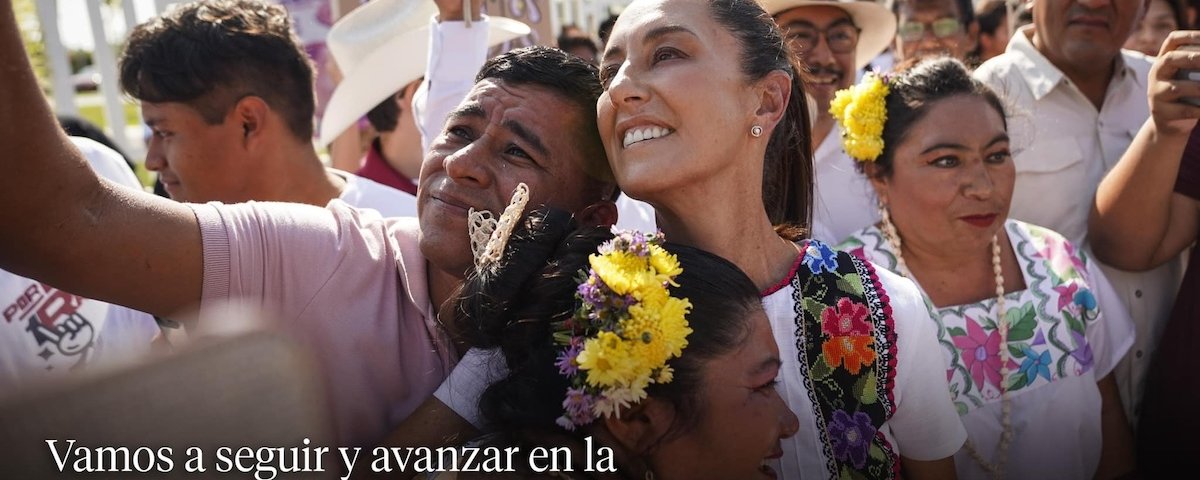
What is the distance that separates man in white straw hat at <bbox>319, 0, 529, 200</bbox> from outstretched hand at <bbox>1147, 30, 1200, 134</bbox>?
7.01 ft

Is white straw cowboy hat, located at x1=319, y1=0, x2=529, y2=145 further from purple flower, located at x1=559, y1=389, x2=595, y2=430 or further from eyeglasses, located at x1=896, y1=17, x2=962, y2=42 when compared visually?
purple flower, located at x1=559, y1=389, x2=595, y2=430

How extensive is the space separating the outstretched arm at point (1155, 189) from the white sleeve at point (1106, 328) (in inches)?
7.4

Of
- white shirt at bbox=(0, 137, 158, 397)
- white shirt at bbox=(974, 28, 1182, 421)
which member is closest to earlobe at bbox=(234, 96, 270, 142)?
white shirt at bbox=(0, 137, 158, 397)

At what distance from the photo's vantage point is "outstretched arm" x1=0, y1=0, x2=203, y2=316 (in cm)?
138

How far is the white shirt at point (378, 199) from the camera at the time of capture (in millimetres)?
3174

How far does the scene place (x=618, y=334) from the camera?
5.52 feet

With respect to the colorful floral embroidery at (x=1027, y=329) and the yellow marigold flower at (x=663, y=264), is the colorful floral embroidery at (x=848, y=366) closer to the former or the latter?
the yellow marigold flower at (x=663, y=264)

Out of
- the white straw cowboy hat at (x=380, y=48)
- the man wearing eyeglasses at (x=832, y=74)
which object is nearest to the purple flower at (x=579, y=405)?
the man wearing eyeglasses at (x=832, y=74)

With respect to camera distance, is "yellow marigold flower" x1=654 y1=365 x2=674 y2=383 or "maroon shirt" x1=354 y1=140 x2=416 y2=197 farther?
"maroon shirt" x1=354 y1=140 x2=416 y2=197

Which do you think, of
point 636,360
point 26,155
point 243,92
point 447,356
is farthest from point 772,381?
point 243,92

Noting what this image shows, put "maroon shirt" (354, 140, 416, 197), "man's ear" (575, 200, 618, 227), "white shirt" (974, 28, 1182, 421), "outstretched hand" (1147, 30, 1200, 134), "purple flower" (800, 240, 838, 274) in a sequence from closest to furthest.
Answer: "purple flower" (800, 240, 838, 274), "man's ear" (575, 200, 618, 227), "outstretched hand" (1147, 30, 1200, 134), "white shirt" (974, 28, 1182, 421), "maroon shirt" (354, 140, 416, 197)

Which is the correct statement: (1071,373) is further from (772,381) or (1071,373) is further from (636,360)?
(636,360)

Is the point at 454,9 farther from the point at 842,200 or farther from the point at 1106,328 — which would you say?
the point at 1106,328

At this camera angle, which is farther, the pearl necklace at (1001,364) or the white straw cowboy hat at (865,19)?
the white straw cowboy hat at (865,19)
